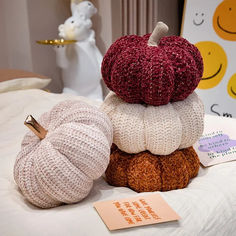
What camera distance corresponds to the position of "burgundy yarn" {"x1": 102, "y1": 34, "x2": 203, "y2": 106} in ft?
2.35

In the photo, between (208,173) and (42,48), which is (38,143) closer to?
(208,173)

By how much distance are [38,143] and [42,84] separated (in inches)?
53.2

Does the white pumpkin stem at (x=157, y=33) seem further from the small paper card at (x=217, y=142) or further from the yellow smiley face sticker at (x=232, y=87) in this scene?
the yellow smiley face sticker at (x=232, y=87)

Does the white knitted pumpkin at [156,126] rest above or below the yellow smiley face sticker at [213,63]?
above

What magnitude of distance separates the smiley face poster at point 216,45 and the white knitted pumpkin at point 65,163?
1768mm

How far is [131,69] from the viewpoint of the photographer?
0.73 m

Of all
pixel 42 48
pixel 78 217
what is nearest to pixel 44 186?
pixel 78 217

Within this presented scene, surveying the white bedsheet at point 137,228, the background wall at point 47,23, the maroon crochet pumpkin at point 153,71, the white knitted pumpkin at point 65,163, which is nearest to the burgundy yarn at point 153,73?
the maroon crochet pumpkin at point 153,71

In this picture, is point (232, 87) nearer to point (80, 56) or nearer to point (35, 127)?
point (80, 56)

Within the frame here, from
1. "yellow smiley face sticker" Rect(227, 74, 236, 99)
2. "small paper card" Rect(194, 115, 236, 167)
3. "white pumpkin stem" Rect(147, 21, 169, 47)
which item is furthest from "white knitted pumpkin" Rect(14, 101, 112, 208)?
"yellow smiley face sticker" Rect(227, 74, 236, 99)

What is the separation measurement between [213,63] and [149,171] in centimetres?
181

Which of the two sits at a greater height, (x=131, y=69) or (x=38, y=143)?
(x=131, y=69)

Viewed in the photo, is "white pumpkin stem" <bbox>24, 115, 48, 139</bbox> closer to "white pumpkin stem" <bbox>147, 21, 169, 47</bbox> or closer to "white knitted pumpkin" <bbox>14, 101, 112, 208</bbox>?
"white knitted pumpkin" <bbox>14, 101, 112, 208</bbox>

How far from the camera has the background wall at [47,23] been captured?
2488mm
